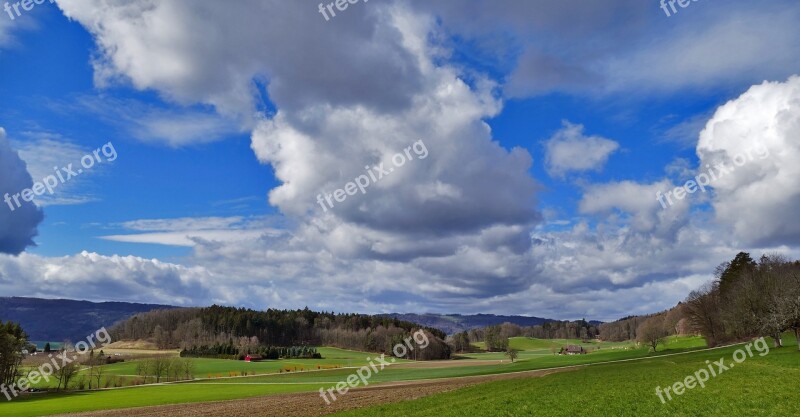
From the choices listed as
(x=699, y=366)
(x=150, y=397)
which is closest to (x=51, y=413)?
(x=150, y=397)

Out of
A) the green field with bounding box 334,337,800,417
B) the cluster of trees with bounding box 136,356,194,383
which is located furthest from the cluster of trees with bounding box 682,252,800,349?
the cluster of trees with bounding box 136,356,194,383

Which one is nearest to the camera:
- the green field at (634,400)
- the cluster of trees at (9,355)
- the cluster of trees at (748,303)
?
the green field at (634,400)

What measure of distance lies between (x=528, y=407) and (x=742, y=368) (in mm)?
31072

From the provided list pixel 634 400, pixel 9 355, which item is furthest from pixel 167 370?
pixel 634 400

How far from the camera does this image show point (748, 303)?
9656 cm

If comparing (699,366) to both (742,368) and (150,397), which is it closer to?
(742,368)

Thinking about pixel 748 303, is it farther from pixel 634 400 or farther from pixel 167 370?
pixel 167 370

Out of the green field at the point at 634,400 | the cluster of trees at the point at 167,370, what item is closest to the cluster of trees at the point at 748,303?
the green field at the point at 634,400

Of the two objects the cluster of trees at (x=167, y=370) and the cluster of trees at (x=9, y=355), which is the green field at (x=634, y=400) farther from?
the cluster of trees at (x=167, y=370)

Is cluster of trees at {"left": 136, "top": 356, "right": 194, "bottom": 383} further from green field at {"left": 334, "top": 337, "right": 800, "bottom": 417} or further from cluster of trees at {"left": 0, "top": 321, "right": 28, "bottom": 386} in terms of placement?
green field at {"left": 334, "top": 337, "right": 800, "bottom": 417}

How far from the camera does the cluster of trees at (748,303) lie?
79188 millimetres

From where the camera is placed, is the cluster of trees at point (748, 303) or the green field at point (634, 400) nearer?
the green field at point (634, 400)

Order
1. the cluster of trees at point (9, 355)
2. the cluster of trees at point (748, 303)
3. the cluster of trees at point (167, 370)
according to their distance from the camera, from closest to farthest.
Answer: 1. the cluster of trees at point (748, 303)
2. the cluster of trees at point (9, 355)
3. the cluster of trees at point (167, 370)

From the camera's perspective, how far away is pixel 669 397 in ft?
120
